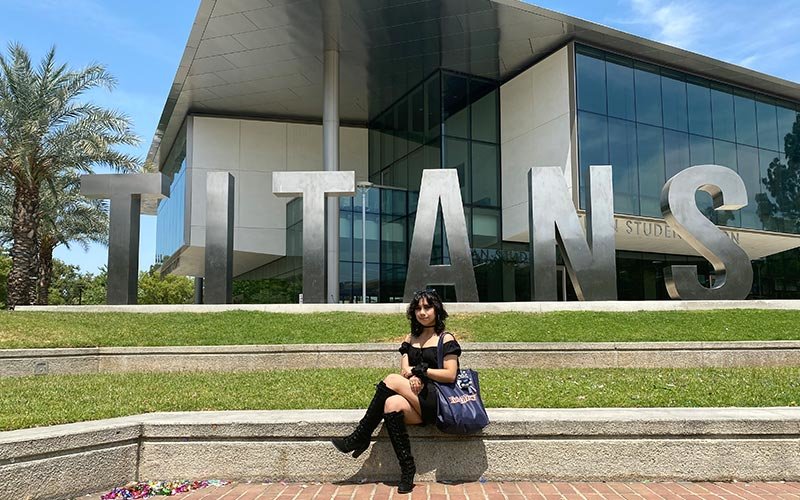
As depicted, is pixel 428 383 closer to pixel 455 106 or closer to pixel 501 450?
pixel 501 450

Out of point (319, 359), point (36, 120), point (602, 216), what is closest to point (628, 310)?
point (602, 216)

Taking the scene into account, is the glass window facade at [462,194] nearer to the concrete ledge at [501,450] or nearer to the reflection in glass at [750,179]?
the reflection in glass at [750,179]

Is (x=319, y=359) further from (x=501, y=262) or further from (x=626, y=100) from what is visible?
(x=626, y=100)

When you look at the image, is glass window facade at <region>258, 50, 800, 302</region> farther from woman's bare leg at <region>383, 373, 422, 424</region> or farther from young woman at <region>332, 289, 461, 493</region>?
woman's bare leg at <region>383, 373, 422, 424</region>

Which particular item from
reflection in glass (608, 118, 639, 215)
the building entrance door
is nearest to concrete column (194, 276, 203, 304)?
the building entrance door

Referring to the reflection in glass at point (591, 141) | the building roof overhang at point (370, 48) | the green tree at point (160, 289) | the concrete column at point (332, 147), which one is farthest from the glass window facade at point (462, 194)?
the green tree at point (160, 289)

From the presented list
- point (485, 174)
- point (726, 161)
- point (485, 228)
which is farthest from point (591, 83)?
point (726, 161)

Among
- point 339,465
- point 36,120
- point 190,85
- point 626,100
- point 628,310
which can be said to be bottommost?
point 339,465

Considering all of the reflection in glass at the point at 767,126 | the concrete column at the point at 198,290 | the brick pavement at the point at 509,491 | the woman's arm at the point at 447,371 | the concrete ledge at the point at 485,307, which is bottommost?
the brick pavement at the point at 509,491

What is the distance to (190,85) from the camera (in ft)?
95.9

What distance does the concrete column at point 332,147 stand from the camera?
2605 centimetres

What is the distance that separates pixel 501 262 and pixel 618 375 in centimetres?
1896

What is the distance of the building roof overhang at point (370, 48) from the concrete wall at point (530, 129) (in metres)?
0.82

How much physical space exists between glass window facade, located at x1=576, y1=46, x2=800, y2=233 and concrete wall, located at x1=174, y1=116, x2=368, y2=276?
1493 cm
